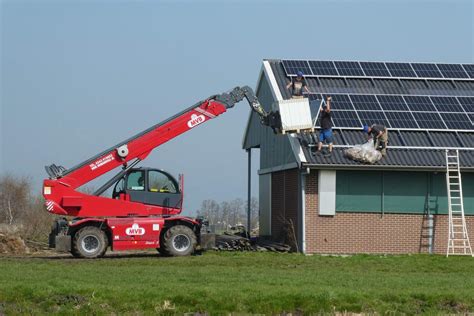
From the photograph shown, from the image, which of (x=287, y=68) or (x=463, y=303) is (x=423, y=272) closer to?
(x=463, y=303)

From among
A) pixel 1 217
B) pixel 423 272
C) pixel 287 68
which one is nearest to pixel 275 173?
pixel 287 68

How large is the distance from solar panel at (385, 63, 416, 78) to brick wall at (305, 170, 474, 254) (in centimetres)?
705

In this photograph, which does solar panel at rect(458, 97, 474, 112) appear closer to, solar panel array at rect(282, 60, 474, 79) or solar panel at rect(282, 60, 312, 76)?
solar panel array at rect(282, 60, 474, 79)

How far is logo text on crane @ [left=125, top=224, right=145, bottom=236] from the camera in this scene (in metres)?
25.7

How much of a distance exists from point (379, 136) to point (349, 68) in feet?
19.2

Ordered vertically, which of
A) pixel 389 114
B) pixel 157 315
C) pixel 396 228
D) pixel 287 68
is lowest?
pixel 157 315

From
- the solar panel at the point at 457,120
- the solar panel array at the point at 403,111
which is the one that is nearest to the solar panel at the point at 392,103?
the solar panel array at the point at 403,111

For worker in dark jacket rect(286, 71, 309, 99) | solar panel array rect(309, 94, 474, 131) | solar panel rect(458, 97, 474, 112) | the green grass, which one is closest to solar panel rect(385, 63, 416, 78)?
solar panel array rect(309, 94, 474, 131)

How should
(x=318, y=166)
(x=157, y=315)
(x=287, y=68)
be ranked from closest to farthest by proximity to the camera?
1. (x=157, y=315)
2. (x=318, y=166)
3. (x=287, y=68)

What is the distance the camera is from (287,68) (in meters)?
32.8

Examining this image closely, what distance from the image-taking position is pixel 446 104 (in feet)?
102

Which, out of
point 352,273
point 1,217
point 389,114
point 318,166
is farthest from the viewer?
point 1,217

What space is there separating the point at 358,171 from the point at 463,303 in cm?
1209

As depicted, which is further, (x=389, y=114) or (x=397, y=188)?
(x=389, y=114)
